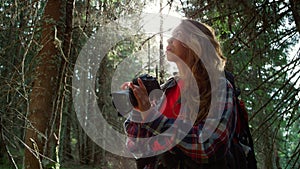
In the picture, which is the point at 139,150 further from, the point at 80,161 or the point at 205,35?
the point at 80,161

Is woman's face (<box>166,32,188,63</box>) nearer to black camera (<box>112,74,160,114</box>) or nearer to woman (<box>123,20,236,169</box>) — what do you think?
woman (<box>123,20,236,169</box>)

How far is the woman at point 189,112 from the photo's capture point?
4.36 ft

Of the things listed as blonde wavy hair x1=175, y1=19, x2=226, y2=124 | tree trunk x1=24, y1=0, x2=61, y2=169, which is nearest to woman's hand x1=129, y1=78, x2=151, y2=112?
blonde wavy hair x1=175, y1=19, x2=226, y2=124

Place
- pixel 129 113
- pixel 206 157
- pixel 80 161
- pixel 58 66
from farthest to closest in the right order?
pixel 80 161 → pixel 58 66 → pixel 129 113 → pixel 206 157

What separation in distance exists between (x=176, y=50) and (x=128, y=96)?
320 mm

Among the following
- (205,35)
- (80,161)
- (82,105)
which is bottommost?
(80,161)

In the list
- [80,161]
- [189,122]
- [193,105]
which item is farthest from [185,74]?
[80,161]

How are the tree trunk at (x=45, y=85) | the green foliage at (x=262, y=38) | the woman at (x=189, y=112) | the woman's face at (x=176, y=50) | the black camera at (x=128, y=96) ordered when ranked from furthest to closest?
the tree trunk at (x=45, y=85) < the green foliage at (x=262, y=38) < the woman's face at (x=176, y=50) < the black camera at (x=128, y=96) < the woman at (x=189, y=112)

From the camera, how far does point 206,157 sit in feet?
4.31

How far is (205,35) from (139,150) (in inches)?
23.7

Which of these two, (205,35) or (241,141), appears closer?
(241,141)

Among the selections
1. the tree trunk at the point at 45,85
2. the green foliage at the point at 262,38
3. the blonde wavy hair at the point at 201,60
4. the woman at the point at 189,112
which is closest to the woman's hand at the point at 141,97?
the woman at the point at 189,112

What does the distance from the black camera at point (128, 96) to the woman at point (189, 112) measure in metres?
0.03

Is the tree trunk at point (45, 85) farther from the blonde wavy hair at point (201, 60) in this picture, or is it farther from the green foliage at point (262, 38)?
the blonde wavy hair at point (201, 60)
